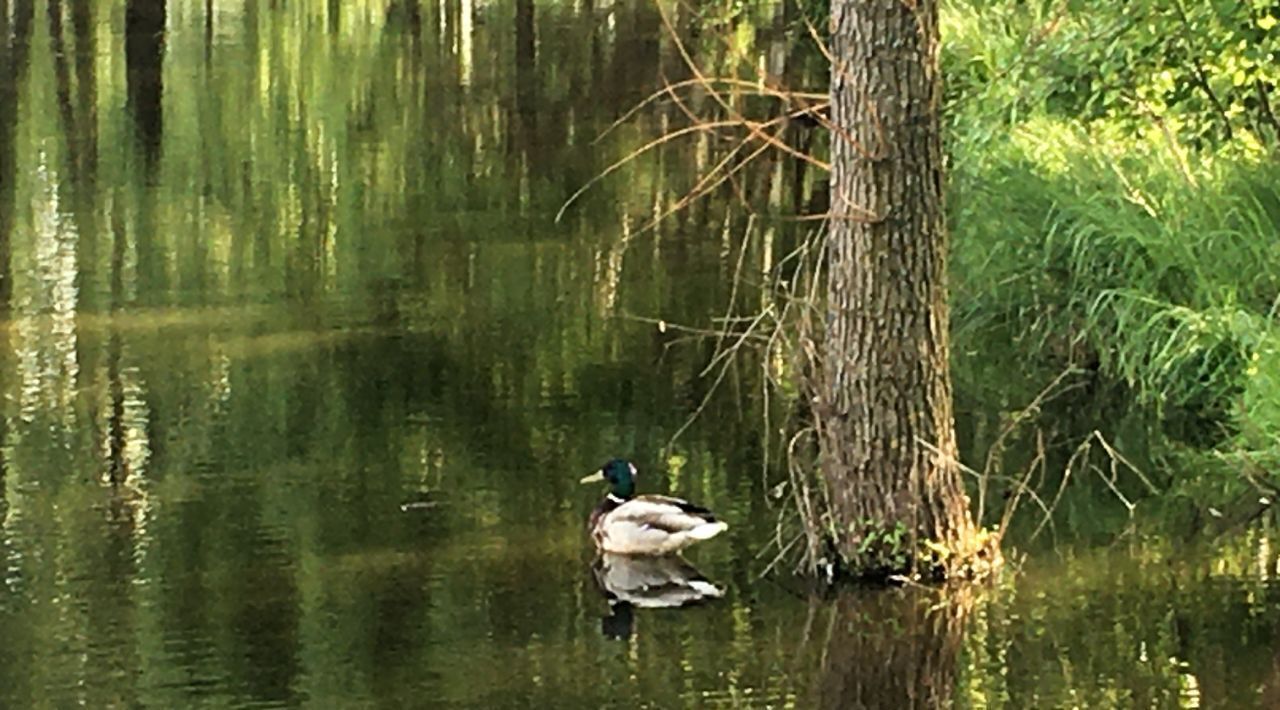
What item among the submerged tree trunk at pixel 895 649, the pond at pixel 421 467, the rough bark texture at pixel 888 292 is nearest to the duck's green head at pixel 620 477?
the pond at pixel 421 467

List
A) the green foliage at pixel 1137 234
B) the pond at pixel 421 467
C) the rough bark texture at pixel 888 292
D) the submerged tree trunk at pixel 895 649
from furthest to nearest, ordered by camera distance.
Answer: the green foliage at pixel 1137 234
the rough bark texture at pixel 888 292
the pond at pixel 421 467
the submerged tree trunk at pixel 895 649

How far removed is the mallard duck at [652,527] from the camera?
9344 mm

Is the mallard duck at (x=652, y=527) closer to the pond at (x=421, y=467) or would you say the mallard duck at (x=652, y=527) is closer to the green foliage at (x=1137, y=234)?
the pond at (x=421, y=467)

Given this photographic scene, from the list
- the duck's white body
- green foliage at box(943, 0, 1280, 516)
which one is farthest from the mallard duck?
→ green foliage at box(943, 0, 1280, 516)

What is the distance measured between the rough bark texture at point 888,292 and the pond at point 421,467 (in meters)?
0.41

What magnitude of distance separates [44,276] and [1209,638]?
9786 mm

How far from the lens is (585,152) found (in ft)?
69.2

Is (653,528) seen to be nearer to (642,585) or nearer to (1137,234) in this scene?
(642,585)

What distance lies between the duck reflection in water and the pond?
6 cm

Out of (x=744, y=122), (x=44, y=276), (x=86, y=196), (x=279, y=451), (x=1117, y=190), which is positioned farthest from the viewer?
(x=86, y=196)

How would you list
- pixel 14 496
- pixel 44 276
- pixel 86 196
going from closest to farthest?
pixel 14 496
pixel 44 276
pixel 86 196

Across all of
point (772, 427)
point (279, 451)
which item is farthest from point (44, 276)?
point (772, 427)

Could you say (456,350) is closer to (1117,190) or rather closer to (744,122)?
(1117,190)

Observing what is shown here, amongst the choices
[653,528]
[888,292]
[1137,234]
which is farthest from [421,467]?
[1137,234]
